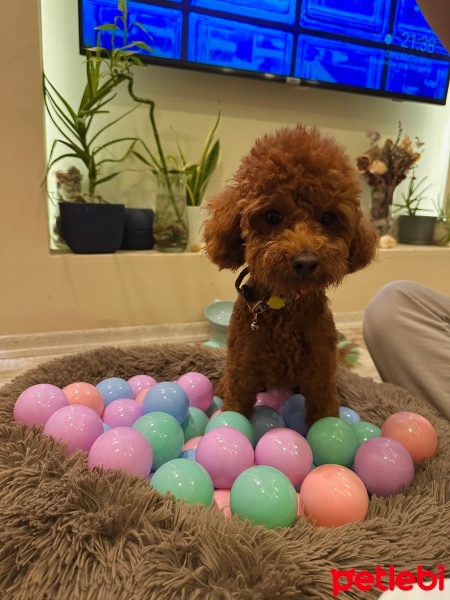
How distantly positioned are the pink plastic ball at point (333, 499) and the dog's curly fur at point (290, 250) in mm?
220


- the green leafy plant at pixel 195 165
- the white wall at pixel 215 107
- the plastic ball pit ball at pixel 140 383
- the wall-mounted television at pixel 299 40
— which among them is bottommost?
the plastic ball pit ball at pixel 140 383

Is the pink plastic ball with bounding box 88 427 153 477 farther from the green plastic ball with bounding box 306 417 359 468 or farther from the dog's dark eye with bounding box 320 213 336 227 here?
the dog's dark eye with bounding box 320 213 336 227

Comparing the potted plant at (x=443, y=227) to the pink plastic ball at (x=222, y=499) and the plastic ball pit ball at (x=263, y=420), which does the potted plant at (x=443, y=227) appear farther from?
the pink plastic ball at (x=222, y=499)

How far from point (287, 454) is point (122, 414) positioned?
40 centimetres

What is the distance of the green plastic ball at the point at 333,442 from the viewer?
93cm

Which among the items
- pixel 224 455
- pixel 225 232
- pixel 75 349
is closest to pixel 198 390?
pixel 224 455

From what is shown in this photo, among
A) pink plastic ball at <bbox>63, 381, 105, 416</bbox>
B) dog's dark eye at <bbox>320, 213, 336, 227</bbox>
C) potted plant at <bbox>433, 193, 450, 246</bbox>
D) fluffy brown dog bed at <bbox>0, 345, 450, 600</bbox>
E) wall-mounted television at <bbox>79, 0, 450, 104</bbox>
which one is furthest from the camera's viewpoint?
potted plant at <bbox>433, 193, 450, 246</bbox>

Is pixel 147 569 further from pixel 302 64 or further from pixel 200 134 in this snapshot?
pixel 302 64

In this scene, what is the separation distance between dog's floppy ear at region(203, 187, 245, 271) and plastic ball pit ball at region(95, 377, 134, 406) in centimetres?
48

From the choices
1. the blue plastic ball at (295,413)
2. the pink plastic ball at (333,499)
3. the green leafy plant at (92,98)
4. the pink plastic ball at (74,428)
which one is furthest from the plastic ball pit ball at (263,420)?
the green leafy plant at (92,98)

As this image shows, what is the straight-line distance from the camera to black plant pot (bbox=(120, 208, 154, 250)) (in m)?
1.96

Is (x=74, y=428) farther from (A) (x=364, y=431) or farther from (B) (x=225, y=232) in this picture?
(A) (x=364, y=431)

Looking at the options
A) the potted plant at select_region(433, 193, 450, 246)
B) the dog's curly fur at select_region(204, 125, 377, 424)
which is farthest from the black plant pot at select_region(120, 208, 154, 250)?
the potted plant at select_region(433, 193, 450, 246)

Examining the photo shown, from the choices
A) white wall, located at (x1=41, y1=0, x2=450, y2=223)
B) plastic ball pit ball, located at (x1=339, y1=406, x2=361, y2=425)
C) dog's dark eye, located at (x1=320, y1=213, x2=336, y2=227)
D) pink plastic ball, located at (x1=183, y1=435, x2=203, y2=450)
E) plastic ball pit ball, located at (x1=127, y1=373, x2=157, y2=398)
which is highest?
white wall, located at (x1=41, y1=0, x2=450, y2=223)
